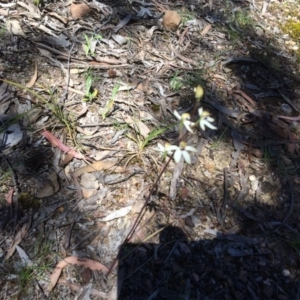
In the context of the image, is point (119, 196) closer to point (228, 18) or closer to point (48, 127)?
point (48, 127)

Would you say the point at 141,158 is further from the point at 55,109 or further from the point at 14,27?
the point at 14,27

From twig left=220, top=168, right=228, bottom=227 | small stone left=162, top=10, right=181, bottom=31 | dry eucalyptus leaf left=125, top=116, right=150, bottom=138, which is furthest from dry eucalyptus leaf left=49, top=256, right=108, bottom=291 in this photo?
small stone left=162, top=10, right=181, bottom=31

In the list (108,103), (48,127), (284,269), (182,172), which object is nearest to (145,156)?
(182,172)

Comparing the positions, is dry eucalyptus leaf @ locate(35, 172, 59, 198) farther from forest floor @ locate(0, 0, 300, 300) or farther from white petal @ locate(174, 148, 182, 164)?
white petal @ locate(174, 148, 182, 164)

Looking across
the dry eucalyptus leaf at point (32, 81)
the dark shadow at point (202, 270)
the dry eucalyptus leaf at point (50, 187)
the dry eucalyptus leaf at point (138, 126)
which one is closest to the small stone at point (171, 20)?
the dry eucalyptus leaf at point (138, 126)

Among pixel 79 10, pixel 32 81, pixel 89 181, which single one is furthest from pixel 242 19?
pixel 89 181

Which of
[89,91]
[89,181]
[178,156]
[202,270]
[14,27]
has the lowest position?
[202,270]

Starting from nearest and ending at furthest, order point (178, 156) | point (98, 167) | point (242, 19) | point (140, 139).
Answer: point (178, 156), point (98, 167), point (140, 139), point (242, 19)
